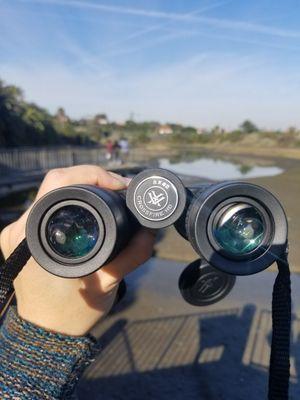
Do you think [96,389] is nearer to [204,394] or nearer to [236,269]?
[204,394]

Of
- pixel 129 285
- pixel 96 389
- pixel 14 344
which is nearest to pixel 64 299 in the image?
pixel 14 344

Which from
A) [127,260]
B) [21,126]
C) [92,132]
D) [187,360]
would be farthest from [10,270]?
[92,132]

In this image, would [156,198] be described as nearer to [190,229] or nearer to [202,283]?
[190,229]

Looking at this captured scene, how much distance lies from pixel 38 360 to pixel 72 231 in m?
0.43

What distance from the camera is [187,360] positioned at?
15.3 feet

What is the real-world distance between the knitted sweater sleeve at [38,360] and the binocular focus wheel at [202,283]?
1.07 m

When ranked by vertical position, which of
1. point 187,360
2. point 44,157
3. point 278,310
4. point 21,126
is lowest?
point 187,360

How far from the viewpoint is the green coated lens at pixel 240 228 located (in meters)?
1.35

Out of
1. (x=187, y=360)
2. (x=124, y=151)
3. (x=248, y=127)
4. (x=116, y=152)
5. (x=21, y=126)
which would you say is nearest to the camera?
(x=187, y=360)

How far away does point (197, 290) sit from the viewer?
242cm

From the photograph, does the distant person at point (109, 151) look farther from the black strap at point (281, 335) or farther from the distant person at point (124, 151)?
the black strap at point (281, 335)

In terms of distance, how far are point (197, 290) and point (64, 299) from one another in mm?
1195

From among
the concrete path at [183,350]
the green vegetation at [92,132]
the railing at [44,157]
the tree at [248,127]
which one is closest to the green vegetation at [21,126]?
the green vegetation at [92,132]

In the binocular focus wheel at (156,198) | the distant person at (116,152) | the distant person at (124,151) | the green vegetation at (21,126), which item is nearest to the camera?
the binocular focus wheel at (156,198)
